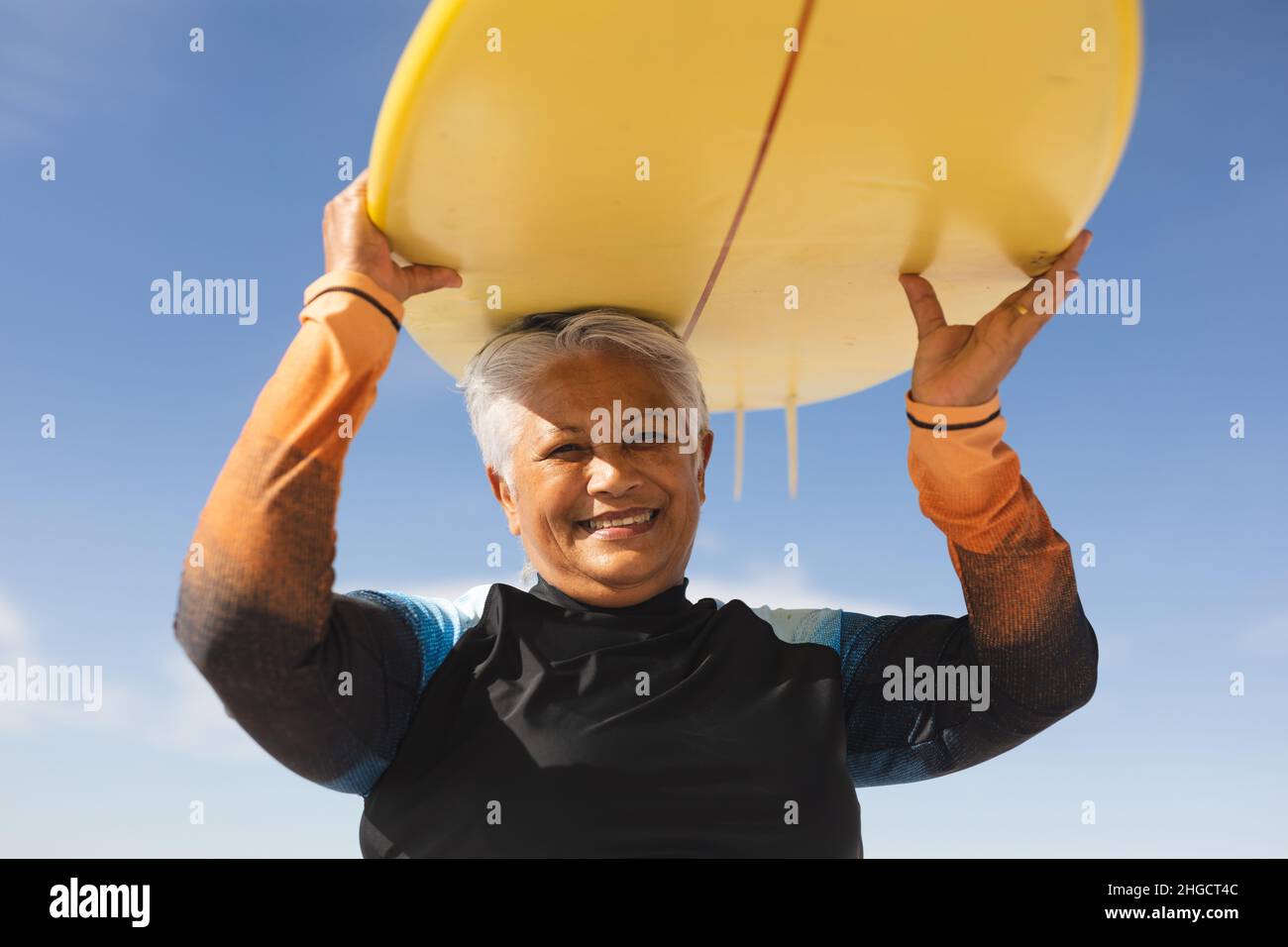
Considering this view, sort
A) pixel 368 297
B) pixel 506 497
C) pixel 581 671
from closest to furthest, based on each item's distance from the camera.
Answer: pixel 368 297 < pixel 581 671 < pixel 506 497

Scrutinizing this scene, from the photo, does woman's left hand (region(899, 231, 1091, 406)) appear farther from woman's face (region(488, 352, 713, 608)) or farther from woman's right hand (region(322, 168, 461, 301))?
woman's right hand (region(322, 168, 461, 301))

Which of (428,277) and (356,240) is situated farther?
(428,277)

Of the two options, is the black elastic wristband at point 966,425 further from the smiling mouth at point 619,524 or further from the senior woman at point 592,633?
the smiling mouth at point 619,524

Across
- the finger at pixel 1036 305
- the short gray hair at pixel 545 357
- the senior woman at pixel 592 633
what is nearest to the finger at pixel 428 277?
the senior woman at pixel 592 633

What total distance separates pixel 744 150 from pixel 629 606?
105 centimetres

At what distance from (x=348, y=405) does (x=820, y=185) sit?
1015 mm

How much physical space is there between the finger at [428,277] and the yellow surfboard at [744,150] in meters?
0.04

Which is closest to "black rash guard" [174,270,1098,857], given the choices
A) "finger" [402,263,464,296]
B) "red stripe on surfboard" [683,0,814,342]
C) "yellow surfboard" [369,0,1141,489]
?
"finger" [402,263,464,296]

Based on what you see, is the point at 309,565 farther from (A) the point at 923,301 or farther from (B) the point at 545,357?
(A) the point at 923,301

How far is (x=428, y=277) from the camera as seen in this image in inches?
97.4

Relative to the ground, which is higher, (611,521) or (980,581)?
(611,521)

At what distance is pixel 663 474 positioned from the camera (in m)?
2.62

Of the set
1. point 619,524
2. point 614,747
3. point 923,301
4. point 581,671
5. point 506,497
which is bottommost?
point 614,747

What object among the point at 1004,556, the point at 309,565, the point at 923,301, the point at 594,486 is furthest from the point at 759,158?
the point at 309,565
